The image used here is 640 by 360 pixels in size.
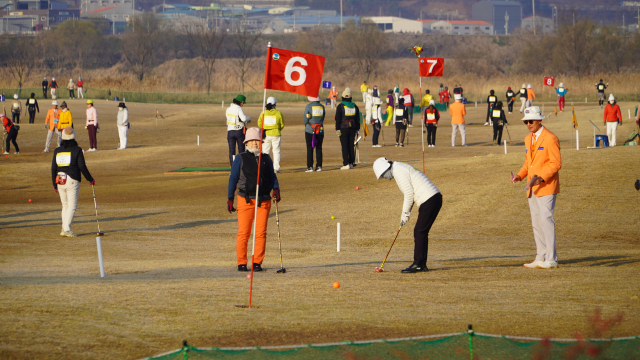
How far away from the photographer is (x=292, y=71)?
10242 mm

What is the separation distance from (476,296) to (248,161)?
3.60 m

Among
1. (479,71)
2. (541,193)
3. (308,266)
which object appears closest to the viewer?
(541,193)

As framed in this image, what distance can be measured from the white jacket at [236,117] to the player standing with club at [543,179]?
11527mm

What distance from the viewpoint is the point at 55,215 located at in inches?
669

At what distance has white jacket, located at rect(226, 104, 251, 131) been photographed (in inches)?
810

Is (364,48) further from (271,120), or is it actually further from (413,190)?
(413,190)

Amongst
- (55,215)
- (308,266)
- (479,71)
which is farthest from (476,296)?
(479,71)

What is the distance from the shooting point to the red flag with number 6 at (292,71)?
10.1 m


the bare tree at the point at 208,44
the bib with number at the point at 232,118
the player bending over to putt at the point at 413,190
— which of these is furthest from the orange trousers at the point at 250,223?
the bare tree at the point at 208,44

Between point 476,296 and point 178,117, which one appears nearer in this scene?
point 476,296

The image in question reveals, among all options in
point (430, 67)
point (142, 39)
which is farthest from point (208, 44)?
point (430, 67)

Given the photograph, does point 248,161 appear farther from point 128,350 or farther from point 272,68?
point 128,350

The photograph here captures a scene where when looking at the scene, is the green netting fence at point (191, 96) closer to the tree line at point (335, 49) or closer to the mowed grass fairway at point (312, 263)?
the tree line at point (335, 49)

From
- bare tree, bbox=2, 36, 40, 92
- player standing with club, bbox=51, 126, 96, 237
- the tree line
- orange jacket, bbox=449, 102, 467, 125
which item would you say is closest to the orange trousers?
player standing with club, bbox=51, 126, 96, 237
